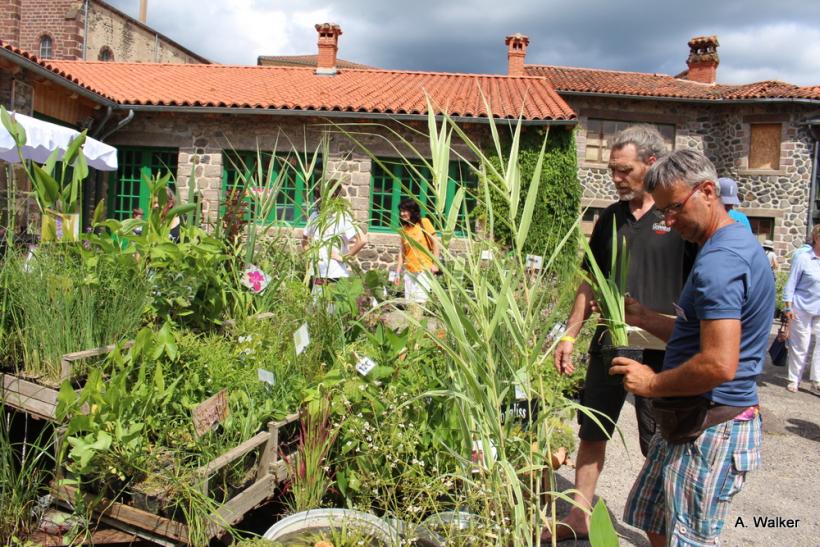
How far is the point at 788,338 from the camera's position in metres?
6.16

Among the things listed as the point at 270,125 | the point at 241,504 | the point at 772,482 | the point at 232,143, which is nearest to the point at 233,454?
the point at 241,504

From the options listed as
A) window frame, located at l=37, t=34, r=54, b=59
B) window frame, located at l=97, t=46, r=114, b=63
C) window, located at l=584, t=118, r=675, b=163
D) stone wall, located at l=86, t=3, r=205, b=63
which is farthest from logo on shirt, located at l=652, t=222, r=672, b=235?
window frame, located at l=97, t=46, r=114, b=63

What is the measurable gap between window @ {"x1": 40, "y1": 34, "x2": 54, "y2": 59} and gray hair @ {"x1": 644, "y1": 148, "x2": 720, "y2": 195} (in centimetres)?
2404

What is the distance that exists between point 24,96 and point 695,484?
9.89 meters

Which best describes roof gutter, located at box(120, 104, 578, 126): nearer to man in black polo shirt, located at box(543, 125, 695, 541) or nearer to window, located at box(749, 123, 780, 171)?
man in black polo shirt, located at box(543, 125, 695, 541)

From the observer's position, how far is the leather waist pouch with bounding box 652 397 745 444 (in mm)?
1833

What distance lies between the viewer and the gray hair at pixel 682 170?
1759 mm

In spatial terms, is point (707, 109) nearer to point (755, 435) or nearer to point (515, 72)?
point (515, 72)

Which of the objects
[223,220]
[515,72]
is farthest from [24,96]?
[515,72]

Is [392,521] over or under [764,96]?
under

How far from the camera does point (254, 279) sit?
3.18 meters

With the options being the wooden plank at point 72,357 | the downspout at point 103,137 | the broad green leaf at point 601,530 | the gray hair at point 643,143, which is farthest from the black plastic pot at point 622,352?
the downspout at point 103,137

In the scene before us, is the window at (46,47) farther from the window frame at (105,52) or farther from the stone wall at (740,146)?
the stone wall at (740,146)

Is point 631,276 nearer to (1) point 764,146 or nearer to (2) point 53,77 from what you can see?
(2) point 53,77
